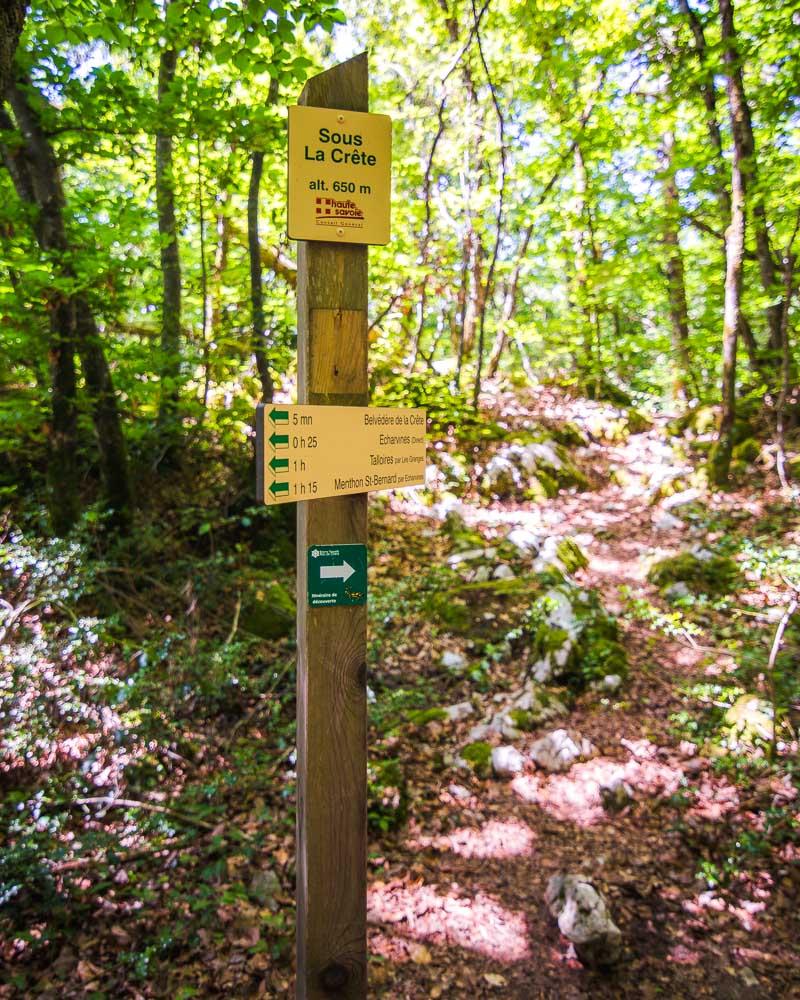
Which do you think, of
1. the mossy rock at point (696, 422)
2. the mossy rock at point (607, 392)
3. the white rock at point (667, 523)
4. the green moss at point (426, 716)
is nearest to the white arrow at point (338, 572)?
the green moss at point (426, 716)

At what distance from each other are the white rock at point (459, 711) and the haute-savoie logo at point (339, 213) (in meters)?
3.93

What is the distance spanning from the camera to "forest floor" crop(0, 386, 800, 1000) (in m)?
2.69

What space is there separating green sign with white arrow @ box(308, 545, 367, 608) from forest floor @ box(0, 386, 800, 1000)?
6.66 feet

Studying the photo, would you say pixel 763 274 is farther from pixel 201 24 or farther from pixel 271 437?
pixel 271 437

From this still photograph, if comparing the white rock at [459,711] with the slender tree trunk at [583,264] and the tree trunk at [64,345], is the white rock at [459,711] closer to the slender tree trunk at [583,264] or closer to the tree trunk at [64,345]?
the tree trunk at [64,345]

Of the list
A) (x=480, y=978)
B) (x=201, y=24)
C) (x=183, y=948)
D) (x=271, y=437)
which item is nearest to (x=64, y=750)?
(x=183, y=948)

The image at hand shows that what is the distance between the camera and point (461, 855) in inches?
138

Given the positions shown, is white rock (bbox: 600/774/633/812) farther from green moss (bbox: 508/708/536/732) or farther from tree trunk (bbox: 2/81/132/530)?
tree trunk (bbox: 2/81/132/530)

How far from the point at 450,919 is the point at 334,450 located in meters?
2.74

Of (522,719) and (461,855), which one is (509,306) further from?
(461,855)

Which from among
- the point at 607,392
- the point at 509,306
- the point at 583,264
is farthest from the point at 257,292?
the point at 607,392

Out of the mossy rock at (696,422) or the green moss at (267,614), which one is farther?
the mossy rock at (696,422)

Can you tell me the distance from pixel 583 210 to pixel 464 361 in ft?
11.7

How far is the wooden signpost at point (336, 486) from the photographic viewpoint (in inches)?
69.2
